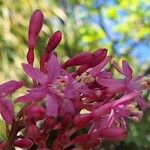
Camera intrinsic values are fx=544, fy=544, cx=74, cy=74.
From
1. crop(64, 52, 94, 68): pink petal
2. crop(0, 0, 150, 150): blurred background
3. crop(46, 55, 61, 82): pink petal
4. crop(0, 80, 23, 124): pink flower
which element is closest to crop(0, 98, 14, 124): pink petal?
crop(0, 80, 23, 124): pink flower

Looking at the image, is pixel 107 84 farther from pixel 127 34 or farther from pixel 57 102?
pixel 127 34

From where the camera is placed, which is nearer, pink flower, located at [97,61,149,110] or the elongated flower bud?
pink flower, located at [97,61,149,110]

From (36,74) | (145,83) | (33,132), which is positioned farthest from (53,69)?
(145,83)

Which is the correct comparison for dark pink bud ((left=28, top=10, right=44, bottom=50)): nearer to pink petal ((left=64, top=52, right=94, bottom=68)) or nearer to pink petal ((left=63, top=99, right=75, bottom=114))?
pink petal ((left=64, top=52, right=94, bottom=68))

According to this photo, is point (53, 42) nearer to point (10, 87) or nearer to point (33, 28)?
point (33, 28)

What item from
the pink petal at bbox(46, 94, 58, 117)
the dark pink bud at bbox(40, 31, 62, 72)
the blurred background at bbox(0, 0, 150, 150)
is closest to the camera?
the pink petal at bbox(46, 94, 58, 117)

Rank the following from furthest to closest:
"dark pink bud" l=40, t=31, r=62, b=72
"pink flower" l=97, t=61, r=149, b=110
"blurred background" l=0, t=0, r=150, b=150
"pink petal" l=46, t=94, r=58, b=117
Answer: "blurred background" l=0, t=0, r=150, b=150 → "dark pink bud" l=40, t=31, r=62, b=72 → "pink flower" l=97, t=61, r=149, b=110 → "pink petal" l=46, t=94, r=58, b=117
